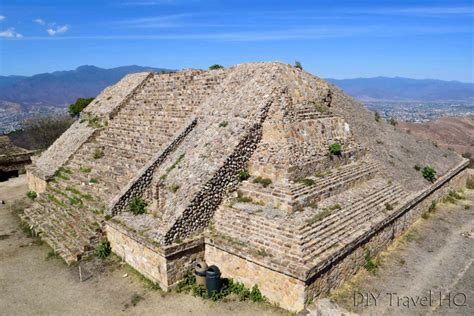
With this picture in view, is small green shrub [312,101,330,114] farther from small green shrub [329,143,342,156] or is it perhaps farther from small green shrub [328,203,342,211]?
small green shrub [328,203,342,211]

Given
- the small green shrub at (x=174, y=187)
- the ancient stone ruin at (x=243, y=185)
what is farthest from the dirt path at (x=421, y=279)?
the small green shrub at (x=174, y=187)

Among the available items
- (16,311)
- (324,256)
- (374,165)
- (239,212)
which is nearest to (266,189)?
(239,212)

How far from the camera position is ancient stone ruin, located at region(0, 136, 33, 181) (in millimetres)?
26406

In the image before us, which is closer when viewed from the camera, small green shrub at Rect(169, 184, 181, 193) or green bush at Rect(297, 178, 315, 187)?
green bush at Rect(297, 178, 315, 187)

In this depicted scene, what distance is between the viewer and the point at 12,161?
26750mm

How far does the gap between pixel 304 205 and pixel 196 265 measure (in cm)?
391

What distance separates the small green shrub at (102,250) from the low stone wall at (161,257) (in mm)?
1122

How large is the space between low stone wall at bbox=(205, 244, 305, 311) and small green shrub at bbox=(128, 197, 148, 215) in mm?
3277

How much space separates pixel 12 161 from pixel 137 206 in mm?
18601

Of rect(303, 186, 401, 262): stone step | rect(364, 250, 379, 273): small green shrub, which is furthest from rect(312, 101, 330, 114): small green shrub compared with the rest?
rect(364, 250, 379, 273): small green shrub

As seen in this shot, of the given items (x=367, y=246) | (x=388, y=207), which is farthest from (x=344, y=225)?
(x=388, y=207)

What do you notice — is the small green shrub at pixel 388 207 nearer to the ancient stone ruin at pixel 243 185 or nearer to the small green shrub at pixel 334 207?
the ancient stone ruin at pixel 243 185

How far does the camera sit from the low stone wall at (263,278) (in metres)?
9.55

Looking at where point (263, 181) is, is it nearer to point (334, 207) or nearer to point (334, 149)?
point (334, 207)
